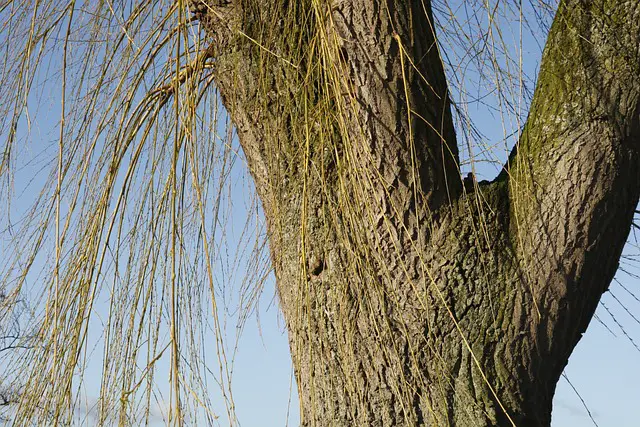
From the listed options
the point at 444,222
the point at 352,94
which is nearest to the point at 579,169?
the point at 444,222

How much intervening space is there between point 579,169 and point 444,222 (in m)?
0.31

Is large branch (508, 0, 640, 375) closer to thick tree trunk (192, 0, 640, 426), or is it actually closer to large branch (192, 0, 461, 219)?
thick tree trunk (192, 0, 640, 426)

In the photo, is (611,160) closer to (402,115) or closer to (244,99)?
(402,115)

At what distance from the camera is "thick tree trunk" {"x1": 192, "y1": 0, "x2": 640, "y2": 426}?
61.4 inches

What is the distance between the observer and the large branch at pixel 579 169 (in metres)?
1.58

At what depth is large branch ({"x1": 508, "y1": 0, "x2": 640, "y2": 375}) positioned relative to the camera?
1580mm

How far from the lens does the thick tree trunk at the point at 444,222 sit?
1559 millimetres

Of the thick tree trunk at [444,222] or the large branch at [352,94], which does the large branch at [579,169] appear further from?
the large branch at [352,94]

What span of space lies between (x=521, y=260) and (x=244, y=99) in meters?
0.75

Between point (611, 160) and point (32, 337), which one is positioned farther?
point (32, 337)

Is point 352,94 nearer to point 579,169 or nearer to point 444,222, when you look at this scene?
point 444,222

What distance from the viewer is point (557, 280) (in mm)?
1602

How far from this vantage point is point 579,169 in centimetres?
158

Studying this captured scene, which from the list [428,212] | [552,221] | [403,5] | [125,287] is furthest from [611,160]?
[125,287]
